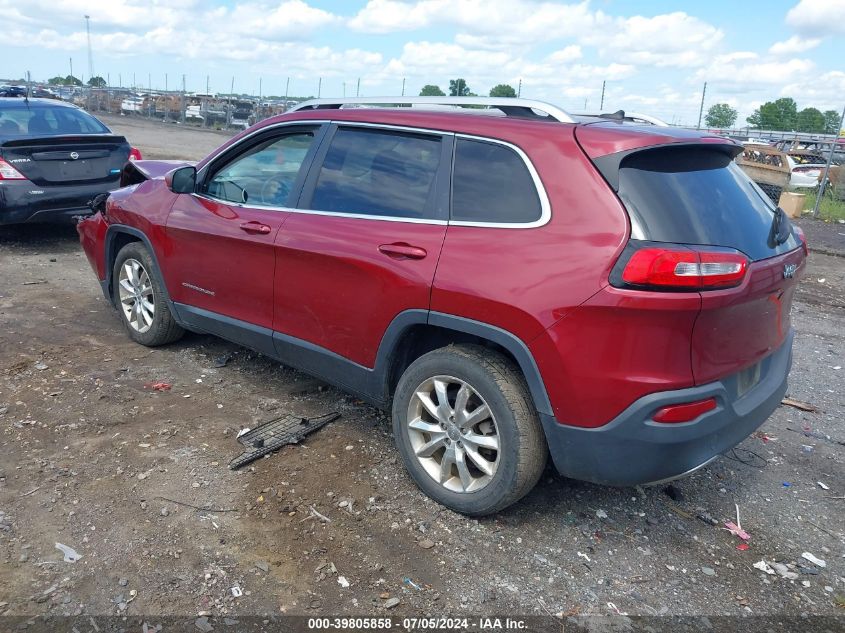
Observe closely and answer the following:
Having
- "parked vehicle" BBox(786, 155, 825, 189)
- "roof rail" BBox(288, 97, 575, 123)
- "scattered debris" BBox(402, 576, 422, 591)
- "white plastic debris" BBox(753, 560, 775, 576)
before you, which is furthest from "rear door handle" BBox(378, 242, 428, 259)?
"parked vehicle" BBox(786, 155, 825, 189)

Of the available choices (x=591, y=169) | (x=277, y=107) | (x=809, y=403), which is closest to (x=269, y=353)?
(x=591, y=169)

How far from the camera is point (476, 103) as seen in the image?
3.48 meters

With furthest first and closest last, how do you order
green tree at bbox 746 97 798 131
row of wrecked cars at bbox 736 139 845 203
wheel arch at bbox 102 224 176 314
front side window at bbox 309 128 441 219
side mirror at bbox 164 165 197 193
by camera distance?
green tree at bbox 746 97 798 131 < row of wrecked cars at bbox 736 139 845 203 < wheel arch at bbox 102 224 176 314 < side mirror at bbox 164 165 197 193 < front side window at bbox 309 128 441 219

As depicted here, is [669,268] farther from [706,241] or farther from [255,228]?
[255,228]

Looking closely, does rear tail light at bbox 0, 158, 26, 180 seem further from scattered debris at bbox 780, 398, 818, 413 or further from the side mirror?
scattered debris at bbox 780, 398, 818, 413

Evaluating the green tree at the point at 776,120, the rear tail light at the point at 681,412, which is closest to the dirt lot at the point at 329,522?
the rear tail light at the point at 681,412

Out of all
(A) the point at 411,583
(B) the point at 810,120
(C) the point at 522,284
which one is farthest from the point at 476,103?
(B) the point at 810,120

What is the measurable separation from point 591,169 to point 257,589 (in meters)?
2.17

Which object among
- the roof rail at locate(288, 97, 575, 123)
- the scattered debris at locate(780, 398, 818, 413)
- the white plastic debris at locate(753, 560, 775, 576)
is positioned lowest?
the white plastic debris at locate(753, 560, 775, 576)

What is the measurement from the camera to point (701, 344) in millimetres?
2793

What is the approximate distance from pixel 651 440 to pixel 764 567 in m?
0.92

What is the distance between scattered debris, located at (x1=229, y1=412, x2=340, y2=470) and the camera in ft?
12.5

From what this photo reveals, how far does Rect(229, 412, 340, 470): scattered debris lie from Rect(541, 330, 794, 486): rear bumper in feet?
5.30

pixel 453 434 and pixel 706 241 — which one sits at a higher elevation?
pixel 706 241
